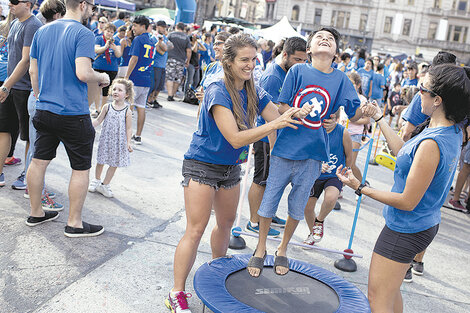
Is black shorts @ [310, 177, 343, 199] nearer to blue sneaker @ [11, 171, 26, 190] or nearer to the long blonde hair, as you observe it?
the long blonde hair

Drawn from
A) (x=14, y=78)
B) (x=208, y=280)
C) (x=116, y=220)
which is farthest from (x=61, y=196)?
(x=208, y=280)

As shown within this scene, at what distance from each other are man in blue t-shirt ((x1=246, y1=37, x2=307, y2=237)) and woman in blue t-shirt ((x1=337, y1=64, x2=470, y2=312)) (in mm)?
1739

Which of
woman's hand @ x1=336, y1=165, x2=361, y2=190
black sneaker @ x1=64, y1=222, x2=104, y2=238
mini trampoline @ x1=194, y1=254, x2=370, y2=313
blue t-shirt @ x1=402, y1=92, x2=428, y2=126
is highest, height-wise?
blue t-shirt @ x1=402, y1=92, x2=428, y2=126

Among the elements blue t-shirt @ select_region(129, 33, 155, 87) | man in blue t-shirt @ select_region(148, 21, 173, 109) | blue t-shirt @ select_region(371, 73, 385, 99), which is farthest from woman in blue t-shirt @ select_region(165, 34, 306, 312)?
blue t-shirt @ select_region(371, 73, 385, 99)

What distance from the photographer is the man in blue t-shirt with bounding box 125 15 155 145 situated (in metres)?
8.25

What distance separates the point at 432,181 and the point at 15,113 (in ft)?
14.0

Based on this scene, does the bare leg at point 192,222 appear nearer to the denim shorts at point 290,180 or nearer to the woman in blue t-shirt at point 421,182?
Answer: the denim shorts at point 290,180

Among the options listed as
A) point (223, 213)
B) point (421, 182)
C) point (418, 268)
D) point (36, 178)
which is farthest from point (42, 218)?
point (418, 268)

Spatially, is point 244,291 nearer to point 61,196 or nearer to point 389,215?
point 389,215

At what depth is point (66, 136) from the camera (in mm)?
4012

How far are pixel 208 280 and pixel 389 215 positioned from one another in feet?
4.25

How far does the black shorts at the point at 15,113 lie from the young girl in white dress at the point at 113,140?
0.74 meters

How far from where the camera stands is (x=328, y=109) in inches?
138

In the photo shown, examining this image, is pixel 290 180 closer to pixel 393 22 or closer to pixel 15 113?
pixel 15 113
